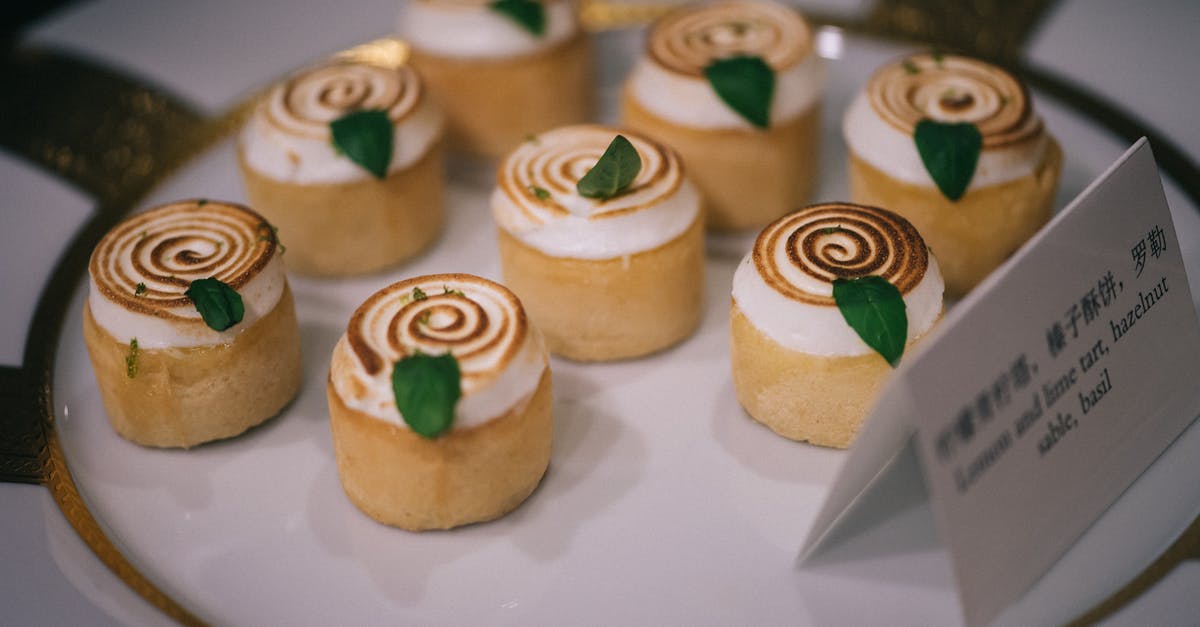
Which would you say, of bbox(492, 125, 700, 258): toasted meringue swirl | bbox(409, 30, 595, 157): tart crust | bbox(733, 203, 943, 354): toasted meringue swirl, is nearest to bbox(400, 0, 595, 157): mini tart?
bbox(409, 30, 595, 157): tart crust

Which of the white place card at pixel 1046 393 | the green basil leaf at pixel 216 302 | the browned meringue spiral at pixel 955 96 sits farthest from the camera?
the browned meringue spiral at pixel 955 96

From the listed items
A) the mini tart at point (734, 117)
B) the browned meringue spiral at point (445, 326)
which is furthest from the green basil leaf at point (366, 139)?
the mini tart at point (734, 117)

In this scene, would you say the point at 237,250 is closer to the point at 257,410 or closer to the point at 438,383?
the point at 257,410

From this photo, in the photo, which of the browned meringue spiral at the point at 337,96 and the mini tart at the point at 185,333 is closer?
the mini tart at the point at 185,333

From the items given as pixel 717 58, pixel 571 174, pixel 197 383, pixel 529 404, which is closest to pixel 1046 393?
pixel 529 404

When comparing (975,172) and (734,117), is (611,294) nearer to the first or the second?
Answer: (734,117)

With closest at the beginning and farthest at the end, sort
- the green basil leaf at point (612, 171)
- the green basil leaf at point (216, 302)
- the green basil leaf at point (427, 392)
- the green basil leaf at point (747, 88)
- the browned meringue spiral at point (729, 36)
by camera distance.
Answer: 1. the green basil leaf at point (427, 392)
2. the green basil leaf at point (216, 302)
3. the green basil leaf at point (612, 171)
4. the green basil leaf at point (747, 88)
5. the browned meringue spiral at point (729, 36)

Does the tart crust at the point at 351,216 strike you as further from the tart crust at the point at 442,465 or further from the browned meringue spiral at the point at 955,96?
the browned meringue spiral at the point at 955,96

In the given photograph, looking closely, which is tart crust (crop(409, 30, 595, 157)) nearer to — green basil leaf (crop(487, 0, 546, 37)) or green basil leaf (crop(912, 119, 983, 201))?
green basil leaf (crop(487, 0, 546, 37))
